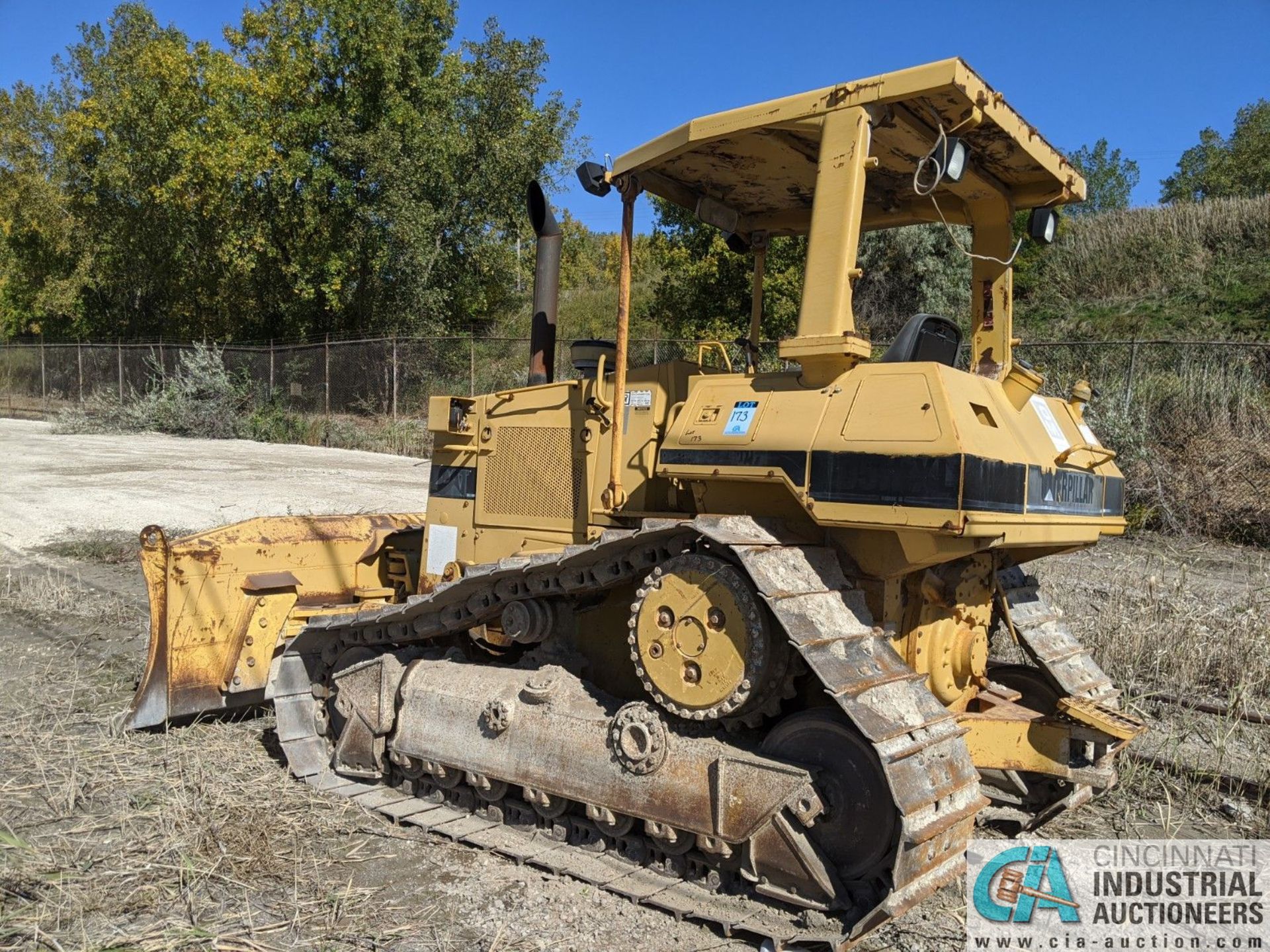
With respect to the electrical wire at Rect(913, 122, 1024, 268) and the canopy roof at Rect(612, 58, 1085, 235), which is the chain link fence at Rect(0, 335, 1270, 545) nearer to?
the canopy roof at Rect(612, 58, 1085, 235)

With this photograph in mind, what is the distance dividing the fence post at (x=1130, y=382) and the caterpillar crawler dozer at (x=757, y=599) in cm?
871

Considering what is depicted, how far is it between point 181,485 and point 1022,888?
14.4m

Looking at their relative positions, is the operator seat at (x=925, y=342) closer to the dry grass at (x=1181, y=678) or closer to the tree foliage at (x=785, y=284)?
the dry grass at (x=1181, y=678)

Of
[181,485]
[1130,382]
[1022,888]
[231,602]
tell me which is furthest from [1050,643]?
[181,485]

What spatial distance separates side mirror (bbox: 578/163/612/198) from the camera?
456 cm

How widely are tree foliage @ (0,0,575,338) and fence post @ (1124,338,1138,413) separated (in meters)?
17.0

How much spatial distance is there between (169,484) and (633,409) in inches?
504

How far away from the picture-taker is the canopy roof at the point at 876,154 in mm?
3787

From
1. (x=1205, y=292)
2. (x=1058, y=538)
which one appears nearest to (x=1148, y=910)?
(x=1058, y=538)

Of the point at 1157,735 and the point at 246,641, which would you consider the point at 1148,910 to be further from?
the point at 246,641

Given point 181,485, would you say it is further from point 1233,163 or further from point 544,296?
point 1233,163

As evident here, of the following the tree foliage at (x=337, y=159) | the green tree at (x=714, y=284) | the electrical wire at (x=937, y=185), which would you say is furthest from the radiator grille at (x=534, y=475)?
the tree foliage at (x=337, y=159)

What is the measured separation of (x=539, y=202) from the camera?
17.6ft

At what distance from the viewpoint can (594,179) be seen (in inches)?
180
